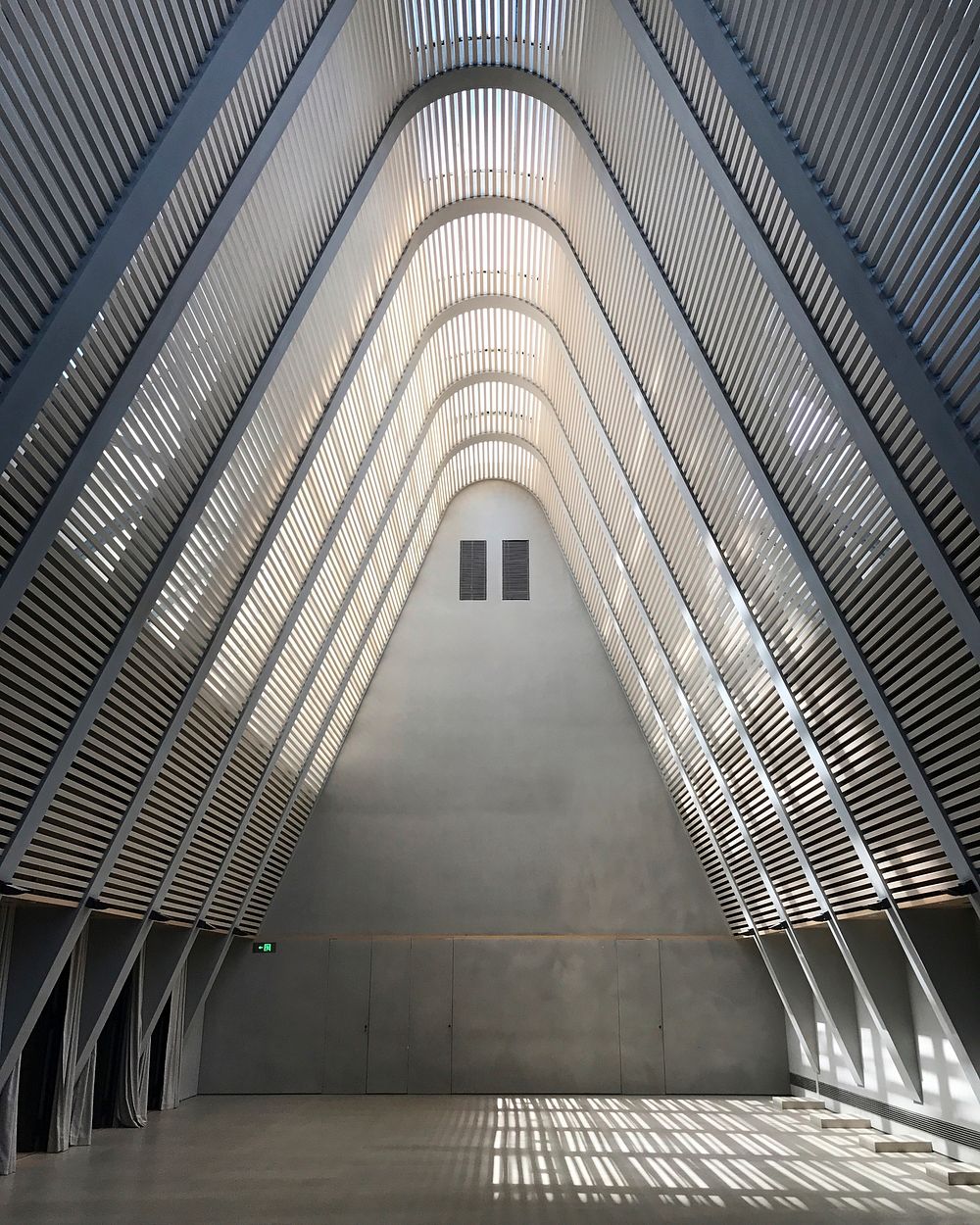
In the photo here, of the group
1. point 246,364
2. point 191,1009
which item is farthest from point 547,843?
point 246,364

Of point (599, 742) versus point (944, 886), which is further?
point (599, 742)

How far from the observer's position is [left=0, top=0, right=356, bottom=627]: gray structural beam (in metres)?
7.56

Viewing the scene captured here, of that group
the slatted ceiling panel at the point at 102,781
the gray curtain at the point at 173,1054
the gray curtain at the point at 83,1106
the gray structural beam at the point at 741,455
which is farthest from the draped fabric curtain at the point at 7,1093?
the gray curtain at the point at 173,1054

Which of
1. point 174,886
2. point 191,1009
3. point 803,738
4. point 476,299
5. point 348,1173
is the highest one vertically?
point 476,299

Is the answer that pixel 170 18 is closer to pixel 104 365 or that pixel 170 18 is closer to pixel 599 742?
pixel 104 365

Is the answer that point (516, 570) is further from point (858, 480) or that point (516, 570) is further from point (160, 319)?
point (160, 319)

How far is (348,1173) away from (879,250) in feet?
31.7

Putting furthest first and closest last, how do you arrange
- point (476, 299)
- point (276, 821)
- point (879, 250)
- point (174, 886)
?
point (276, 821)
point (476, 299)
point (174, 886)
point (879, 250)

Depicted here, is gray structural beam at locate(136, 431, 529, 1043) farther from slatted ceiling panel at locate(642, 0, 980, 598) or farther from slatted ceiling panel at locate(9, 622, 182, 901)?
slatted ceiling panel at locate(642, 0, 980, 598)

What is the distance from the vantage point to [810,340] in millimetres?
8203

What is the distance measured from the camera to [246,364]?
1018cm

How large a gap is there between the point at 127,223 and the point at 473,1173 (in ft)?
30.8

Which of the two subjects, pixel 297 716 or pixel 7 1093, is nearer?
pixel 7 1093

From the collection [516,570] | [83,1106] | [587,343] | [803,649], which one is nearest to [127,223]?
[803,649]
